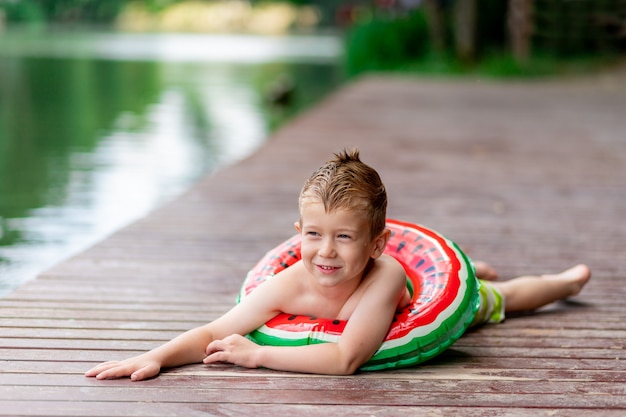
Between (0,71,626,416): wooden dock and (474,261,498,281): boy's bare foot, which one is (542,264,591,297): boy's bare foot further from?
(474,261,498,281): boy's bare foot

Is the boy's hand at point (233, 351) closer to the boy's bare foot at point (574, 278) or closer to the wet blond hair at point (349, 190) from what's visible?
the wet blond hair at point (349, 190)

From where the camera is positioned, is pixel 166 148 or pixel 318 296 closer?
pixel 318 296

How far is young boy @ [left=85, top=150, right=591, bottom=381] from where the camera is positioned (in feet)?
9.53

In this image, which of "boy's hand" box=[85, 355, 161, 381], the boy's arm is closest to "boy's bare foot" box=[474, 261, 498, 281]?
the boy's arm

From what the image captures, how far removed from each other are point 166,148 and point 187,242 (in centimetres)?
618

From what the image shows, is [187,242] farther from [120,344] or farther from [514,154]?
[514,154]

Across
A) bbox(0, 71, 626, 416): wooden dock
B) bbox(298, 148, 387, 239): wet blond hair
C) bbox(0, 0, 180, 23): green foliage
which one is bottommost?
bbox(0, 0, 180, 23): green foliage

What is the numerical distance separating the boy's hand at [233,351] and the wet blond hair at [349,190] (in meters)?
0.47

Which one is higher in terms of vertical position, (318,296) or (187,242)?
(318,296)

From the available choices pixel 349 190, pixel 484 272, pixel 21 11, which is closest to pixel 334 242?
pixel 349 190

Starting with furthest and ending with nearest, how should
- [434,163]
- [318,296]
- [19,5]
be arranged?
[19,5]
[434,163]
[318,296]

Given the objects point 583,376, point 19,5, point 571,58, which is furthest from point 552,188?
point 19,5

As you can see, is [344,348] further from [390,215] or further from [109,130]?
[109,130]

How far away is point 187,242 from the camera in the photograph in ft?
16.4
